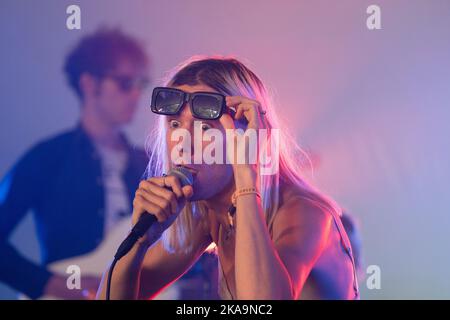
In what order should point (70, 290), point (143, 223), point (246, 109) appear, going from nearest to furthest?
point (143, 223) → point (246, 109) → point (70, 290)

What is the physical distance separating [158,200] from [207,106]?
1.27 feet

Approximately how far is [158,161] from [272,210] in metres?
0.49

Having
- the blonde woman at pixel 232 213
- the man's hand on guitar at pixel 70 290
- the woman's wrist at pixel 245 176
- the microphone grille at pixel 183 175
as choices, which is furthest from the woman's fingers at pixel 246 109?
the man's hand on guitar at pixel 70 290

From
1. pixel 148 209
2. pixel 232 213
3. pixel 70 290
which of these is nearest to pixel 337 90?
pixel 232 213

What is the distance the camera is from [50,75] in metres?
2.33

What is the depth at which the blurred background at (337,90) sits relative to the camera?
224 cm

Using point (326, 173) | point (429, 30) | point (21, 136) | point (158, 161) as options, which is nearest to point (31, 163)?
point (21, 136)

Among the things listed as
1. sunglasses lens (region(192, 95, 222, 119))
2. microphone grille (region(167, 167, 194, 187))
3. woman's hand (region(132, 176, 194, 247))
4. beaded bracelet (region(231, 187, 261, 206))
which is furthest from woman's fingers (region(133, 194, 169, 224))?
sunglasses lens (region(192, 95, 222, 119))

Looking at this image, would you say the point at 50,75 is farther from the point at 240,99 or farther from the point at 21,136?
the point at 240,99

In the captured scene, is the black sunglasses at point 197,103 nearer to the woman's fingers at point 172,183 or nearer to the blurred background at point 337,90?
the blurred background at point 337,90

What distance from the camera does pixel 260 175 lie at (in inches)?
83.4

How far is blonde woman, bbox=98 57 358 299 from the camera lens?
76.2 inches

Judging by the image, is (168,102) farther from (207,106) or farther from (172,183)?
(172,183)

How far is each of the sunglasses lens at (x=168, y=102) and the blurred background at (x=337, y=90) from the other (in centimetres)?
10
